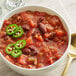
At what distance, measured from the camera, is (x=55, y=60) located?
7.71 ft

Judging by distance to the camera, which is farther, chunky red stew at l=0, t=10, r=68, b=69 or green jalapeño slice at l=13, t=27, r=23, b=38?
green jalapeño slice at l=13, t=27, r=23, b=38

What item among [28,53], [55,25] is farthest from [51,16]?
[28,53]

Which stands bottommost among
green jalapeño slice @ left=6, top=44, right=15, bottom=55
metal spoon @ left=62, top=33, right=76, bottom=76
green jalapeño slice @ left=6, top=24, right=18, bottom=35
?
metal spoon @ left=62, top=33, right=76, bottom=76

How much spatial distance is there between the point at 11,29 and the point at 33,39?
0.25 m

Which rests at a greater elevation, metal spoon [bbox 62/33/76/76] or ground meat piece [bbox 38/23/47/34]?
ground meat piece [bbox 38/23/47/34]

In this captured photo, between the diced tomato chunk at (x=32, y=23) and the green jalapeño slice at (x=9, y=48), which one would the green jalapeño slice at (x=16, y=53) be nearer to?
the green jalapeño slice at (x=9, y=48)

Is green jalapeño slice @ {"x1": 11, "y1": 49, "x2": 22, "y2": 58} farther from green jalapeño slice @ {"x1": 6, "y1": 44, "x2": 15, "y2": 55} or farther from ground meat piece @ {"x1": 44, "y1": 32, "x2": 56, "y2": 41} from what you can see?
ground meat piece @ {"x1": 44, "y1": 32, "x2": 56, "y2": 41}

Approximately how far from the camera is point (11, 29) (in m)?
2.52

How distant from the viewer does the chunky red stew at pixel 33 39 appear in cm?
233

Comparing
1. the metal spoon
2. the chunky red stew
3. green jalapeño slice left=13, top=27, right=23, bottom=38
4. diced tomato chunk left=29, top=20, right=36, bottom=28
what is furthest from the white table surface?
diced tomato chunk left=29, top=20, right=36, bottom=28

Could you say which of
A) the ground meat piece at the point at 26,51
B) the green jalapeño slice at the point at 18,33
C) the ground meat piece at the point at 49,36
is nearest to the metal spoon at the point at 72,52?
the ground meat piece at the point at 49,36

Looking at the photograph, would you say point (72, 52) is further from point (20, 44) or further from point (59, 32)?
point (20, 44)

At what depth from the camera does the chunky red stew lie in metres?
2.33

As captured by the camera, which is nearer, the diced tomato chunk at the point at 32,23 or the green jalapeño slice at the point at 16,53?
the green jalapeño slice at the point at 16,53
